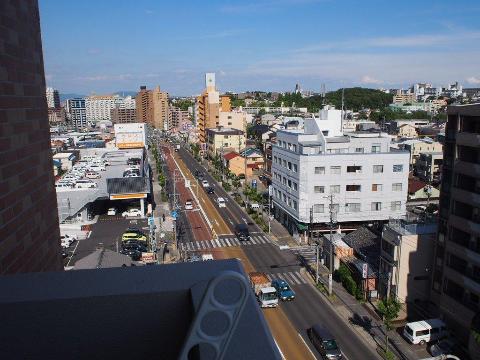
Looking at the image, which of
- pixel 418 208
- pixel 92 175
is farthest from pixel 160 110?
pixel 418 208

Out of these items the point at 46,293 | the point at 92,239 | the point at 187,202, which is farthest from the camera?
the point at 187,202

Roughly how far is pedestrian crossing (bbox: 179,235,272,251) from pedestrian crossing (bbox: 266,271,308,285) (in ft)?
19.4

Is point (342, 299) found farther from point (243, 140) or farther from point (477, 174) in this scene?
point (243, 140)

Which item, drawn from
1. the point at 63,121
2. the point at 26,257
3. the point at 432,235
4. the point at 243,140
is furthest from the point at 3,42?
the point at 63,121

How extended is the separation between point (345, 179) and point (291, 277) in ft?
30.9

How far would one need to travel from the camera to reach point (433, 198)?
40531 millimetres

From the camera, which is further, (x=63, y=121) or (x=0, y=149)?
(x=63, y=121)

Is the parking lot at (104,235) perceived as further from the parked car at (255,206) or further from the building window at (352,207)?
the building window at (352,207)

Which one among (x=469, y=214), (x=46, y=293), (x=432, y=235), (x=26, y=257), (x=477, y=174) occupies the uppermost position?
(x=46, y=293)

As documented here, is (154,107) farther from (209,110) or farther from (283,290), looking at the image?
(283,290)

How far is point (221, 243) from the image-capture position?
103ft

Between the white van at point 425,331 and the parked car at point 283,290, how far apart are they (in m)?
6.11

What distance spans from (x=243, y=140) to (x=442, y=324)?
183 ft

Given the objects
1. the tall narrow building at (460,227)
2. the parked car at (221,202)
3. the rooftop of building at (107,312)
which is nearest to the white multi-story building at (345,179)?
the tall narrow building at (460,227)
